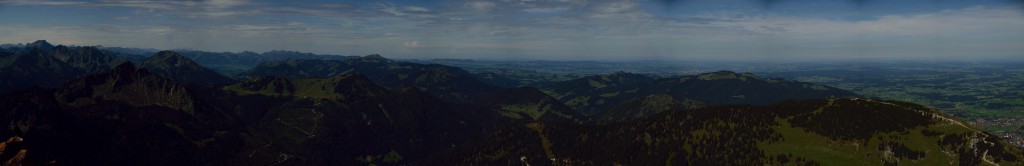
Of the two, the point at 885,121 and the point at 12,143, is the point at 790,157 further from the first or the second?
the point at 12,143

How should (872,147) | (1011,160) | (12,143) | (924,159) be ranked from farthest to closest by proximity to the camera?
(872,147)
(924,159)
(1011,160)
(12,143)

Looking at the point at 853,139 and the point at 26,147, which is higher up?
the point at 26,147

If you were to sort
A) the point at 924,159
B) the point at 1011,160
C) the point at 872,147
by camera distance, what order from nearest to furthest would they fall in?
the point at 1011,160, the point at 924,159, the point at 872,147

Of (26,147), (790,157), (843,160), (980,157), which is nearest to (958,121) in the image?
(980,157)

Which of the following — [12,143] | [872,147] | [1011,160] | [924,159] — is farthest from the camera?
[872,147]

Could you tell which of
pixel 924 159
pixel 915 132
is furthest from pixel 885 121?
pixel 924 159

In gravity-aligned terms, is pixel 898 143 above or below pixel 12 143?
below

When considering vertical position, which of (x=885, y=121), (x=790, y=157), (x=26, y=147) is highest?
(x=26, y=147)

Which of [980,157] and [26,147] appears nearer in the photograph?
[26,147]

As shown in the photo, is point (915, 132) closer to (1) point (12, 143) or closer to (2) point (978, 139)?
(2) point (978, 139)
